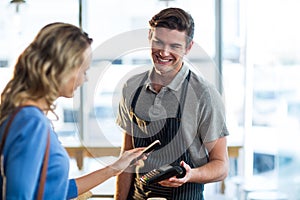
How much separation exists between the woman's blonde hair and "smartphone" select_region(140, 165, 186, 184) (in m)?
0.56

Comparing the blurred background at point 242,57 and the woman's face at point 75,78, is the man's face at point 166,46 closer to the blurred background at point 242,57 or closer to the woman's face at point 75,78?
the woman's face at point 75,78

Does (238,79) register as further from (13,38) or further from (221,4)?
(13,38)

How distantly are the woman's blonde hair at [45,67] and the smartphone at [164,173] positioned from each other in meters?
0.56

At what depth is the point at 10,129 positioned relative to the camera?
1.39m

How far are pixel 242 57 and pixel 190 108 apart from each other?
269 centimetres

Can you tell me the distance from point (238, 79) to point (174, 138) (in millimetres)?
2680

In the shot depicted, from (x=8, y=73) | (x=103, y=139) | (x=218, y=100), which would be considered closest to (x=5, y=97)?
(x=103, y=139)

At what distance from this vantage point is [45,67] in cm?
144

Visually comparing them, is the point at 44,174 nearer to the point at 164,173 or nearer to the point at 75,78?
the point at 75,78

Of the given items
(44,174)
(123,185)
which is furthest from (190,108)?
(44,174)

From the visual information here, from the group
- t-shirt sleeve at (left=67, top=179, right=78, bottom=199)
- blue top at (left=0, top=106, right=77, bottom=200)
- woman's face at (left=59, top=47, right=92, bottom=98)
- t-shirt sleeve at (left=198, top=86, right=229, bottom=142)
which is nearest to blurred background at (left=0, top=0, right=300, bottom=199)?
t-shirt sleeve at (left=198, top=86, right=229, bottom=142)

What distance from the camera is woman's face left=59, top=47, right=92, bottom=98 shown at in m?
1.48

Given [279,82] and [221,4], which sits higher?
[221,4]

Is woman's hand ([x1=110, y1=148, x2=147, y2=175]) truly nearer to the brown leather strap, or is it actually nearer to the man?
the man
